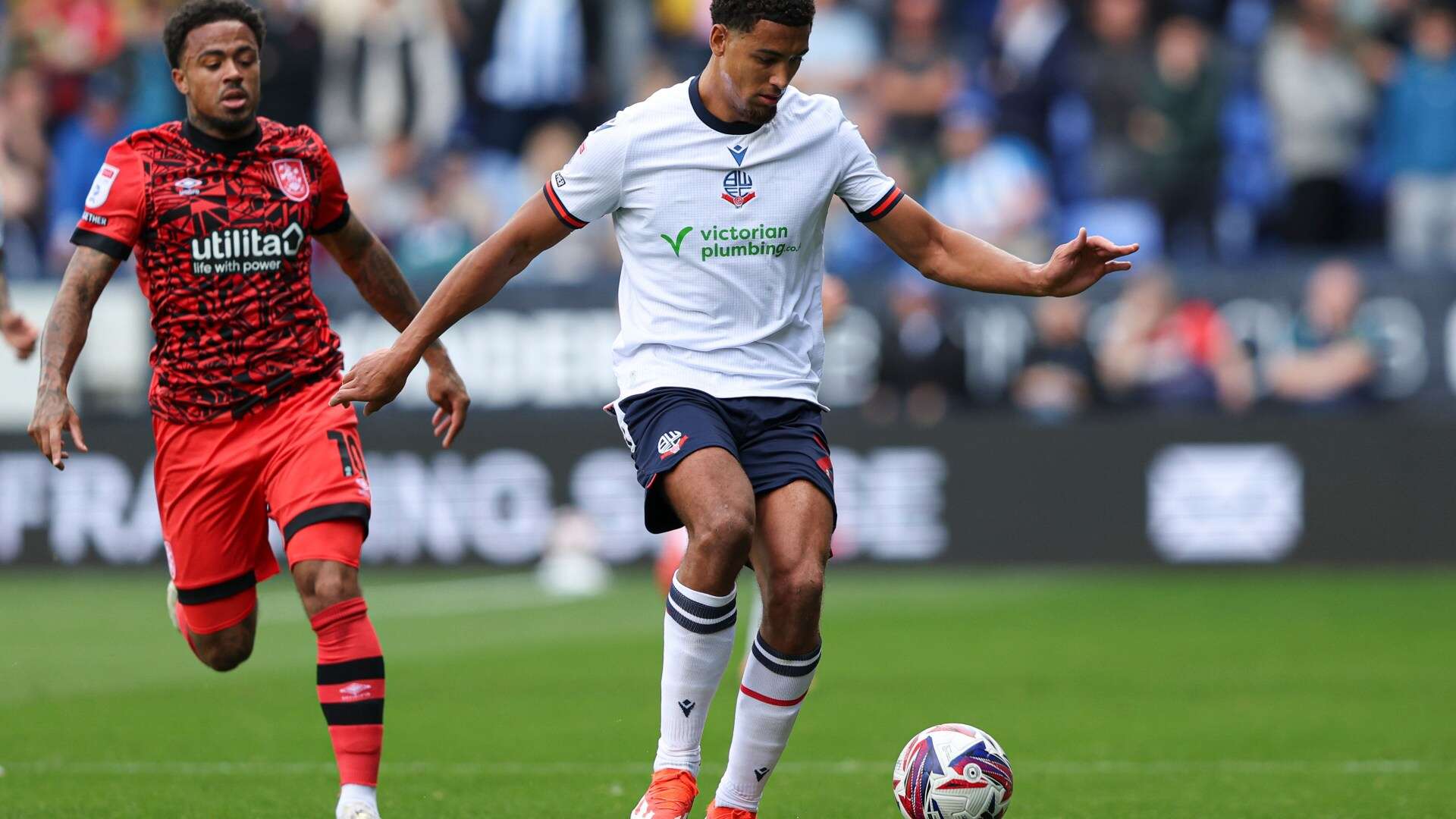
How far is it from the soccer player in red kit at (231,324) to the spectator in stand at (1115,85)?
11.9 metres

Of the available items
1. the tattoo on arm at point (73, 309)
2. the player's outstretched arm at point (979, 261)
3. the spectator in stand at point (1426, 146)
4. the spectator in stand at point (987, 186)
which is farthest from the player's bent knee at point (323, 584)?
the spectator in stand at point (1426, 146)

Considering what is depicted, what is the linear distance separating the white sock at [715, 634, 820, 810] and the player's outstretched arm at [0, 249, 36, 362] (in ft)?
12.3

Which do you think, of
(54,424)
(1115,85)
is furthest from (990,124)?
(54,424)

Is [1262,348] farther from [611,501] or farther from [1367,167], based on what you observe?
[611,501]

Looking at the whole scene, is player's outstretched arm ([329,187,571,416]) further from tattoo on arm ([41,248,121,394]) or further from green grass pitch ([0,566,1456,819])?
green grass pitch ([0,566,1456,819])

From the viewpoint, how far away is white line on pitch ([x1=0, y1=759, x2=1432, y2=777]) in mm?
8219

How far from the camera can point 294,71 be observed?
2023 centimetres

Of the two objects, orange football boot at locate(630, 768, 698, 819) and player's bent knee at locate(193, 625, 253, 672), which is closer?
orange football boot at locate(630, 768, 698, 819)

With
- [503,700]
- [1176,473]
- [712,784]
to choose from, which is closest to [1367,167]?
[1176,473]

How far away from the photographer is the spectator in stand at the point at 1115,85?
1812cm

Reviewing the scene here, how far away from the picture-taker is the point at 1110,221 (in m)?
18.1

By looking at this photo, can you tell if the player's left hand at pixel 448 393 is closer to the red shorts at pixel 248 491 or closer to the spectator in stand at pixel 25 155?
the red shorts at pixel 248 491

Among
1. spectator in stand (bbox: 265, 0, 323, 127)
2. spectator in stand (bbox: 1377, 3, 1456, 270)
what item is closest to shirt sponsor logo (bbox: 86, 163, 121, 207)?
spectator in stand (bbox: 1377, 3, 1456, 270)

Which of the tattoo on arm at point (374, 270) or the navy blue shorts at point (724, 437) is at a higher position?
the tattoo on arm at point (374, 270)
